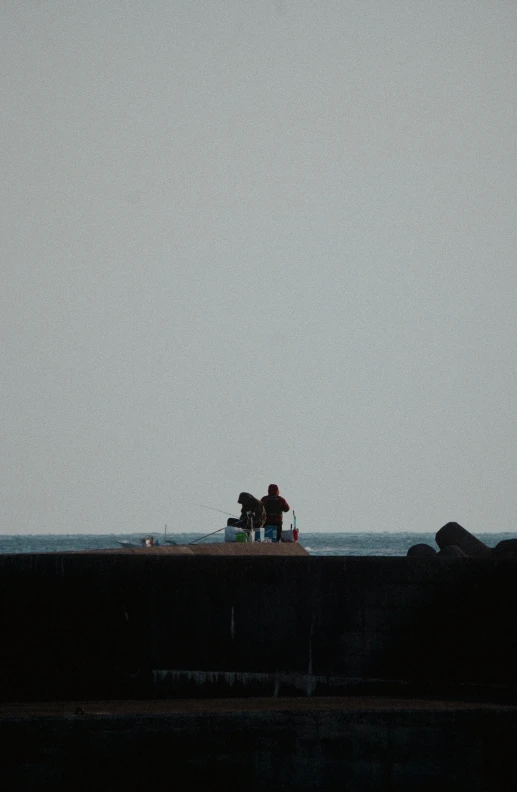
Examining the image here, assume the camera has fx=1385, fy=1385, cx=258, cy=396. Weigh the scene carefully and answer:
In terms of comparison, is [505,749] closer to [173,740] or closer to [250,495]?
[173,740]

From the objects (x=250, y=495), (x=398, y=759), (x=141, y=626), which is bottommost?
(x=398, y=759)

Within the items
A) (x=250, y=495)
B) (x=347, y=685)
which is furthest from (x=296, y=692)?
(x=250, y=495)

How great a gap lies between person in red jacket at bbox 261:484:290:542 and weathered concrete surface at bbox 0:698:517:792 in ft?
30.9

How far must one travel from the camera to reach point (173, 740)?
9.20m

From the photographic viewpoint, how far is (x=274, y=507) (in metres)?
19.0

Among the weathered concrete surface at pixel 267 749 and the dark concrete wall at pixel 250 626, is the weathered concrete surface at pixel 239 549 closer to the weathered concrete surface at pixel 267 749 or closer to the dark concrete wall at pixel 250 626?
the dark concrete wall at pixel 250 626

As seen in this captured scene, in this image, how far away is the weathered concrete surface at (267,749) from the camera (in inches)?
358

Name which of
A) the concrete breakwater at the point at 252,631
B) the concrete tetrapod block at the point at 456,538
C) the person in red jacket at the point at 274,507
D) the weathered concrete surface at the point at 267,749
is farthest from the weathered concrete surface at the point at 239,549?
the weathered concrete surface at the point at 267,749

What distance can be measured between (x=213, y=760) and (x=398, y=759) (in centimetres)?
125

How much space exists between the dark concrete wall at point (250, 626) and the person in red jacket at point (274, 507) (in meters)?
8.26

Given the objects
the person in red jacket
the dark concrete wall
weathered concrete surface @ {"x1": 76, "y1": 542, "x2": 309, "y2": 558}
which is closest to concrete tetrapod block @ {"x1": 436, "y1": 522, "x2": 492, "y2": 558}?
the person in red jacket

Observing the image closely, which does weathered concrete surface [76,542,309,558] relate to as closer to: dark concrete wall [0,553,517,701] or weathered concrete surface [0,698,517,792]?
dark concrete wall [0,553,517,701]

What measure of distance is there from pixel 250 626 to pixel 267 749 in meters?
1.44

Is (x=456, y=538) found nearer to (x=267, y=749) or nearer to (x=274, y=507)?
(x=274, y=507)
